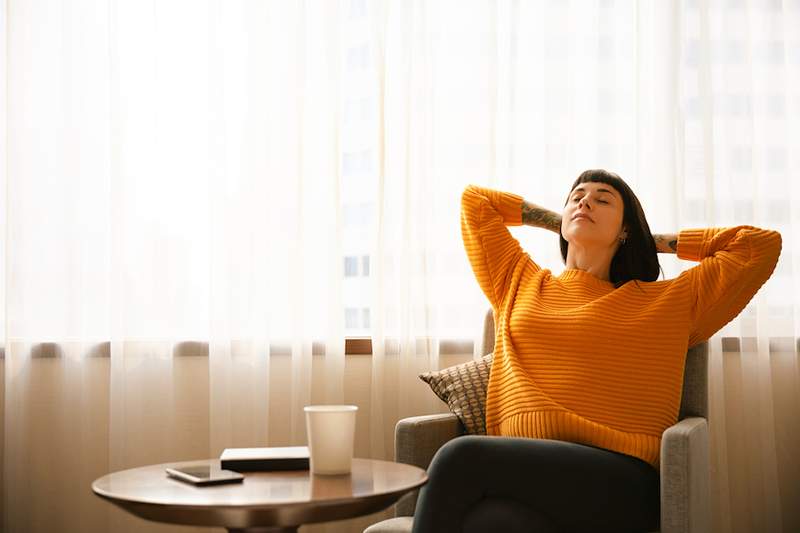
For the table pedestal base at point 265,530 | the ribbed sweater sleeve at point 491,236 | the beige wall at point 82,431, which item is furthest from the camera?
the beige wall at point 82,431

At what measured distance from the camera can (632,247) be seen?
2.11 m

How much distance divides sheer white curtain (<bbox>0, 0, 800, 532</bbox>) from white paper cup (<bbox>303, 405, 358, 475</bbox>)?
1093mm

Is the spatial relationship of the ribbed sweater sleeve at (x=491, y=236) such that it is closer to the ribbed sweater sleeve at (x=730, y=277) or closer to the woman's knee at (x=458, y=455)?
the ribbed sweater sleeve at (x=730, y=277)

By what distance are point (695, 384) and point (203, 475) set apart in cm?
122

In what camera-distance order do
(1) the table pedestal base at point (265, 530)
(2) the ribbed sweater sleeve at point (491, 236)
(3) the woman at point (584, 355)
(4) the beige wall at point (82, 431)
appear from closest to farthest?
1. (1) the table pedestal base at point (265, 530)
2. (3) the woman at point (584, 355)
3. (2) the ribbed sweater sleeve at point (491, 236)
4. (4) the beige wall at point (82, 431)

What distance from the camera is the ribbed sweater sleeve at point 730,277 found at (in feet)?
6.41

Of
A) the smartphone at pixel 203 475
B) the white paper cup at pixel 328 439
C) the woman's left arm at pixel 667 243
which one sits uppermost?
the woman's left arm at pixel 667 243

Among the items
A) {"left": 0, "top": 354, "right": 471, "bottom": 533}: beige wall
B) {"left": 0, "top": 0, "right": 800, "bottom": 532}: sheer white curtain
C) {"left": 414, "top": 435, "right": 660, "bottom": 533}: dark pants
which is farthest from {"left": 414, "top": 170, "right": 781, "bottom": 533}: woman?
{"left": 0, "top": 354, "right": 471, "bottom": 533}: beige wall

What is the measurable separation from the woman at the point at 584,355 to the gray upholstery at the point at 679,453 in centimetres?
7

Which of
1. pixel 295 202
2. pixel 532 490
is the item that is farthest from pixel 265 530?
pixel 295 202

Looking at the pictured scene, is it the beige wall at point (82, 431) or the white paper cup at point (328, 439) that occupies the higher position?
the white paper cup at point (328, 439)

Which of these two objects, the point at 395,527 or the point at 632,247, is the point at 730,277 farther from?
the point at 395,527

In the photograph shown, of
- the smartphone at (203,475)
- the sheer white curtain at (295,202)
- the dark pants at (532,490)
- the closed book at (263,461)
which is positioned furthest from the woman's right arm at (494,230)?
the smartphone at (203,475)

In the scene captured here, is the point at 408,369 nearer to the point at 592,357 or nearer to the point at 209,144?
the point at 592,357
